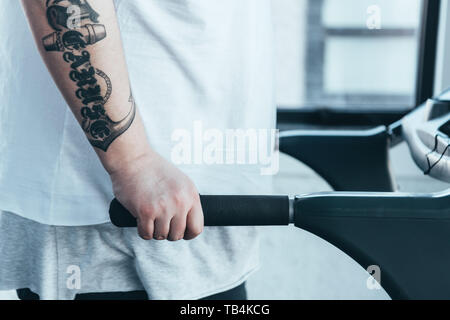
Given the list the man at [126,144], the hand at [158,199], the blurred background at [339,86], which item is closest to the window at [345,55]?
the blurred background at [339,86]

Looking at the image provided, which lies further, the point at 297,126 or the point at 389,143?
the point at 297,126

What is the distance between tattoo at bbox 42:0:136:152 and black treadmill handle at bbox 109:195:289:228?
9 centimetres

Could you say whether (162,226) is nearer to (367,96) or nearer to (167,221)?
(167,221)

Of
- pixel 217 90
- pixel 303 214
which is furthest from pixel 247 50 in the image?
pixel 303 214

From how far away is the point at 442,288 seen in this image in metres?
0.47

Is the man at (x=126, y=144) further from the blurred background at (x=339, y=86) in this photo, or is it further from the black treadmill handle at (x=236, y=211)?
the blurred background at (x=339, y=86)

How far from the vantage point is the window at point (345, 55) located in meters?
1.52

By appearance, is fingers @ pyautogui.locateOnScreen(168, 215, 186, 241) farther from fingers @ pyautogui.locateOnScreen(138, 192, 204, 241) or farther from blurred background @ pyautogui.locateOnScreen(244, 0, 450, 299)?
blurred background @ pyautogui.locateOnScreen(244, 0, 450, 299)

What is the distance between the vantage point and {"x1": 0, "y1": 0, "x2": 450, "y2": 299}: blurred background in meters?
1.37

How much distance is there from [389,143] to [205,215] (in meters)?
0.42

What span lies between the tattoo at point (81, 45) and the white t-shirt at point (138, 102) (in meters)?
0.07

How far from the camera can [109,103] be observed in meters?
A: 0.45

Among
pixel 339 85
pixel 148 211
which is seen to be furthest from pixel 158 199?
pixel 339 85

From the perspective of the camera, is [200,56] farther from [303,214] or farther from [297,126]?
[297,126]
